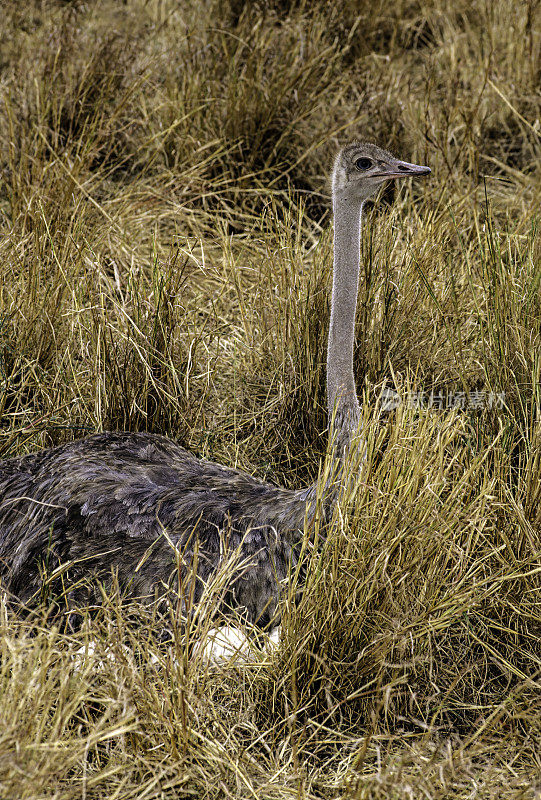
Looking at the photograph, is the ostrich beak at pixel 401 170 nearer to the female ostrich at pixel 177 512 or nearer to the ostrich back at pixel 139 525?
the female ostrich at pixel 177 512

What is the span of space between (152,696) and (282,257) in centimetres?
248

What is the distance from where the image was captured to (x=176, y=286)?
4.18 meters

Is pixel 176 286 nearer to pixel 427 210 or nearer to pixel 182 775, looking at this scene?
pixel 427 210

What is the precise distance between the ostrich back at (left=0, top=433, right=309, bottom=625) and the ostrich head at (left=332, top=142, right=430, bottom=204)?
38.8 inches

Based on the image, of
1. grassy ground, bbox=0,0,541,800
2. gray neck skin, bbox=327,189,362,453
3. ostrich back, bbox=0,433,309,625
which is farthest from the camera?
gray neck skin, bbox=327,189,362,453

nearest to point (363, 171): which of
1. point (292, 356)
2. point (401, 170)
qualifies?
point (401, 170)

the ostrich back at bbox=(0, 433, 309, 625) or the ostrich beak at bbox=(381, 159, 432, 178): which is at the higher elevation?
the ostrich beak at bbox=(381, 159, 432, 178)

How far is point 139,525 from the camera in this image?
3.21 m

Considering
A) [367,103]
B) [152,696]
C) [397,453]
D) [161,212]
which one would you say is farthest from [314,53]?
[152,696]

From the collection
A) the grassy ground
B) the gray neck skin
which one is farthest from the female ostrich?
the grassy ground

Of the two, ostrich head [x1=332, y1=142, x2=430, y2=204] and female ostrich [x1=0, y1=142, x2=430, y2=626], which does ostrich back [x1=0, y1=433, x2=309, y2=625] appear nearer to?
female ostrich [x1=0, y1=142, x2=430, y2=626]

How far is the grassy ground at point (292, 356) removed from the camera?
2.65 m

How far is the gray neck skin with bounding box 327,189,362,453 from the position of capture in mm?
3252

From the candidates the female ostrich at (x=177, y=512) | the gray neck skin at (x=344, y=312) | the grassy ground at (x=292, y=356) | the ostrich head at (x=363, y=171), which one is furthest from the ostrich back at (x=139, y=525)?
the ostrich head at (x=363, y=171)
